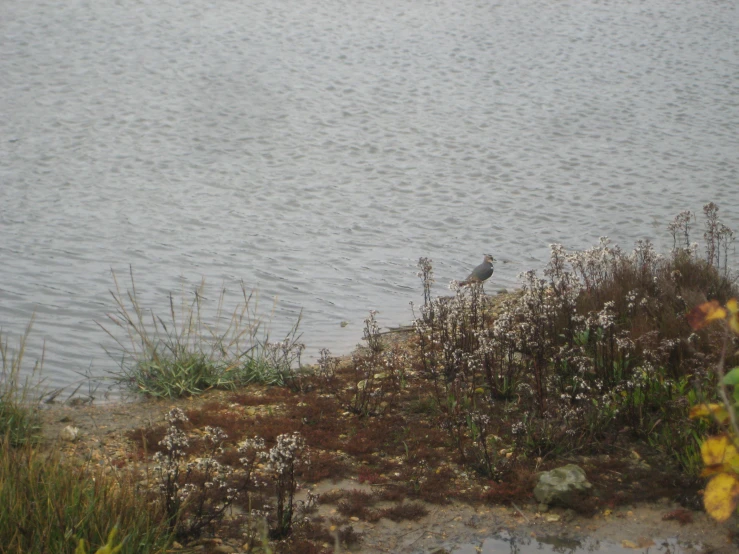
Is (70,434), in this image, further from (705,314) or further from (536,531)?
(705,314)

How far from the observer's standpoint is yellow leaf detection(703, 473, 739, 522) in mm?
2940

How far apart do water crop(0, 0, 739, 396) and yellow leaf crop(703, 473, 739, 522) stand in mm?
6588

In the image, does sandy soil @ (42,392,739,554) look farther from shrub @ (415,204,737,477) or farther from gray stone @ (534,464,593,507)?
shrub @ (415,204,737,477)

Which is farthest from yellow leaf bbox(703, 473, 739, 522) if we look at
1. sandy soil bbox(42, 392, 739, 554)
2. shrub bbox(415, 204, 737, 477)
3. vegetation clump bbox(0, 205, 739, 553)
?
shrub bbox(415, 204, 737, 477)

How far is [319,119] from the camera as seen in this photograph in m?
19.2

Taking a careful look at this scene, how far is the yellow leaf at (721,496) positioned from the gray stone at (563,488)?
258 centimetres

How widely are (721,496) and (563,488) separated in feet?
8.64

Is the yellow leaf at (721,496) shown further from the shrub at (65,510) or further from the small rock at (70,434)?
the small rock at (70,434)

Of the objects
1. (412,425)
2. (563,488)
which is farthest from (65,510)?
(412,425)

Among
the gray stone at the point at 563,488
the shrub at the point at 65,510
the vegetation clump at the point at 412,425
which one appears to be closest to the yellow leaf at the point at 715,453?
the vegetation clump at the point at 412,425

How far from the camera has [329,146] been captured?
17.6 metres

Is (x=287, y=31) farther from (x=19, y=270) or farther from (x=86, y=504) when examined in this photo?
(x=86, y=504)

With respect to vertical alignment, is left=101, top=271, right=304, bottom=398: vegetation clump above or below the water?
below

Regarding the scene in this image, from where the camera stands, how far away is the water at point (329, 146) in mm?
11398
